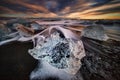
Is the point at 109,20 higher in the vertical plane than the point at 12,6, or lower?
lower

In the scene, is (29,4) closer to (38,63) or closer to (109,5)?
(38,63)

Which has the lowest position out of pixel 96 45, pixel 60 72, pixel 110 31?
pixel 60 72

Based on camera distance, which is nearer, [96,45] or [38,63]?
[38,63]

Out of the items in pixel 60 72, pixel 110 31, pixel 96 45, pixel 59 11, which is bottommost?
pixel 60 72

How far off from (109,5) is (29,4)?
767mm

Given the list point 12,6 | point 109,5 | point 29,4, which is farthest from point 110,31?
point 12,6

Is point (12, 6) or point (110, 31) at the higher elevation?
point (12, 6)

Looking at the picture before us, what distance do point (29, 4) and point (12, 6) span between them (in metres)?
0.15

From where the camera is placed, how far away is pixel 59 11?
5.99 ft

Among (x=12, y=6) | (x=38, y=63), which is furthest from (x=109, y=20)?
(x=12, y=6)

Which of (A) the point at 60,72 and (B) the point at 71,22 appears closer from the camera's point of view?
(A) the point at 60,72

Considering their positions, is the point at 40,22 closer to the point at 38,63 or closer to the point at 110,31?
the point at 38,63

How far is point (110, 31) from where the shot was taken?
1.86 m

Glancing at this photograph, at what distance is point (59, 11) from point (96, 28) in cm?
39
